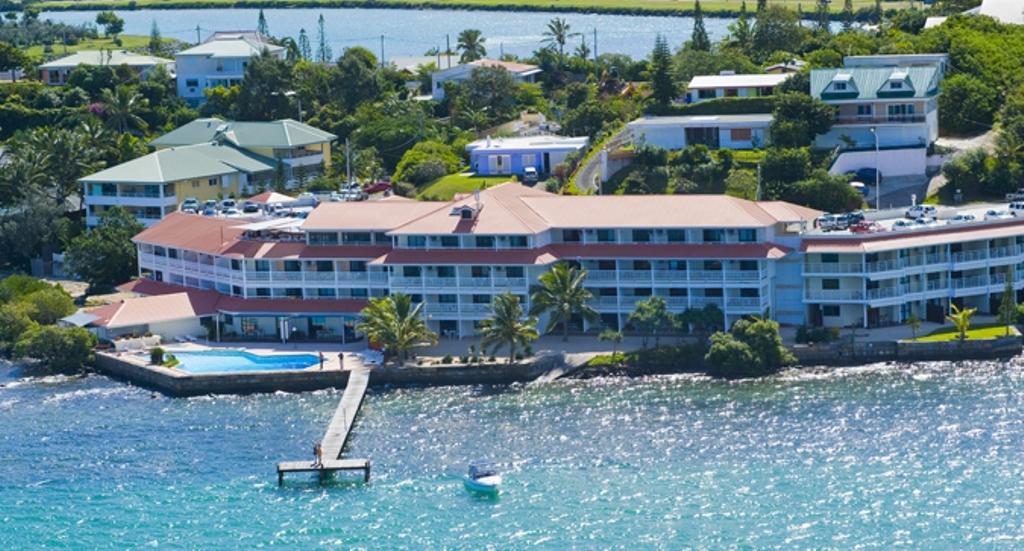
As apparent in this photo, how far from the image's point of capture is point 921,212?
323 feet

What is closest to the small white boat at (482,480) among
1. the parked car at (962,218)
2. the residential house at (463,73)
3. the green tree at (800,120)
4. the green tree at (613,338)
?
the green tree at (613,338)

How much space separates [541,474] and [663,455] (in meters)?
4.85

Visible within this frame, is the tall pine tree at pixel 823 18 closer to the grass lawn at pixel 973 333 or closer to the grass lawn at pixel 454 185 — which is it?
the grass lawn at pixel 454 185

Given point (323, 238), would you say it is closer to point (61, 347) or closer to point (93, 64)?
point (61, 347)

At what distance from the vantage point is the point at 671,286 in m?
94.8

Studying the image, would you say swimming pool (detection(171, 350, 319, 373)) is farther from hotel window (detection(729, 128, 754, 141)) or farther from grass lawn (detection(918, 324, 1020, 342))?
hotel window (detection(729, 128, 754, 141))

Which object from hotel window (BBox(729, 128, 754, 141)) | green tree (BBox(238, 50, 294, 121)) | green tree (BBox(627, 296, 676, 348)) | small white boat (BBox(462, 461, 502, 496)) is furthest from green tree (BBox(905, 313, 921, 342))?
green tree (BBox(238, 50, 294, 121))

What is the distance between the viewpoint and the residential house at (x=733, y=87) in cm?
12500

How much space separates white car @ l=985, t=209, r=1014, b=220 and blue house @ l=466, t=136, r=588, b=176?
29550 millimetres

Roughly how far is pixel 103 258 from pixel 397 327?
84.7 feet

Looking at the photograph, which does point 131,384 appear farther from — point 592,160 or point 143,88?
point 143,88

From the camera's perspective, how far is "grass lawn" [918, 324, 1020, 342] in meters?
91.4

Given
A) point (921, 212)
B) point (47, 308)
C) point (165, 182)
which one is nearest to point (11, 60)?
point (165, 182)

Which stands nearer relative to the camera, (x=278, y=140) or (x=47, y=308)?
(x=47, y=308)
